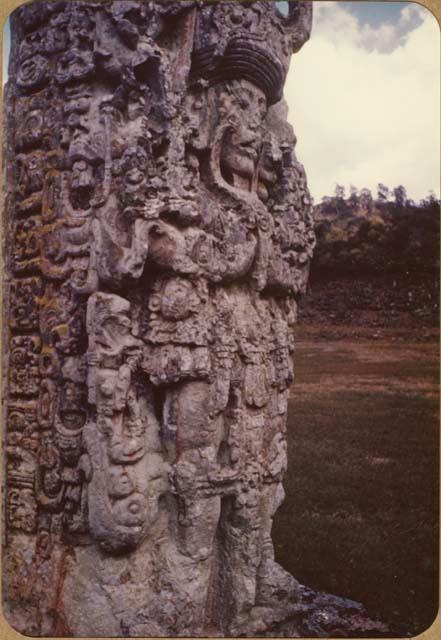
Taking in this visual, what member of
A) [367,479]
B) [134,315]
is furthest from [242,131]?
[367,479]

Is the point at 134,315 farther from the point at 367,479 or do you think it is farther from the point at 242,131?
the point at 367,479

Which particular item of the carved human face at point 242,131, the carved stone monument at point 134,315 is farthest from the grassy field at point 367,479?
the carved human face at point 242,131

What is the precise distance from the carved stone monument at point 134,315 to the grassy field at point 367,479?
1.56 meters

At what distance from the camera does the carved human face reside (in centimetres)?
346

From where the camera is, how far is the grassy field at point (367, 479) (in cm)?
475

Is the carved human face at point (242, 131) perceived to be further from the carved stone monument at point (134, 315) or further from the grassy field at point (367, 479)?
the grassy field at point (367, 479)

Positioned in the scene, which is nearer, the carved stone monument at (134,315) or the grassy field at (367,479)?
the carved stone monument at (134,315)

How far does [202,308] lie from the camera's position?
3.22 m

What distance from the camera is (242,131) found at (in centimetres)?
347

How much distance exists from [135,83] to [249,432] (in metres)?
1.95

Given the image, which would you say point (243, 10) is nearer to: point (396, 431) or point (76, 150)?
point (76, 150)

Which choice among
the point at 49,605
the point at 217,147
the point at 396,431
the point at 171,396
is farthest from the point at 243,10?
the point at 396,431

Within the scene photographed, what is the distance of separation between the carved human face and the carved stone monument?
13 millimetres

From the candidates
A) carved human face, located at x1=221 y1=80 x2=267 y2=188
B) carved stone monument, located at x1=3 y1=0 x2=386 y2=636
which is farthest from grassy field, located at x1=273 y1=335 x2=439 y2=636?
carved human face, located at x1=221 y1=80 x2=267 y2=188
